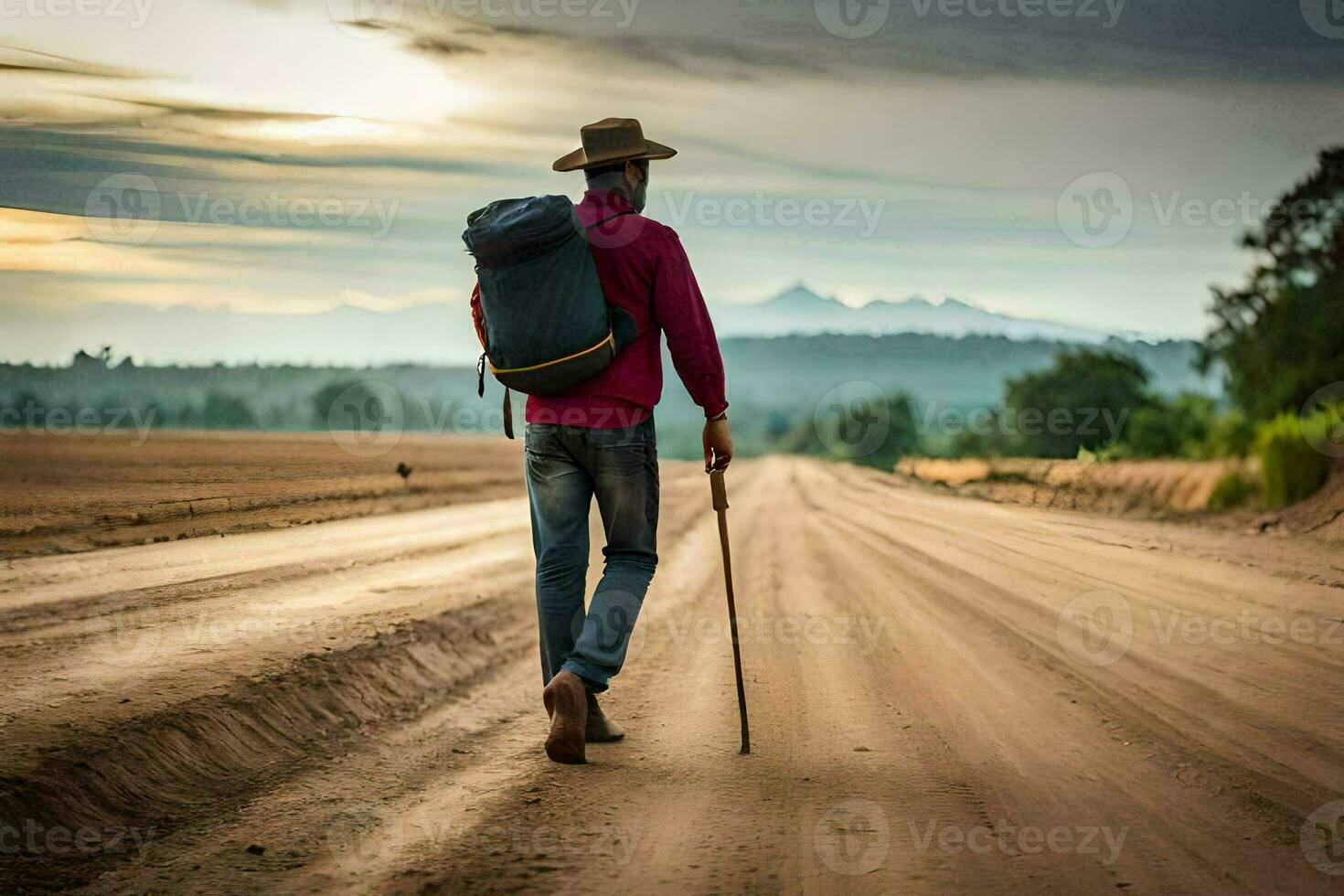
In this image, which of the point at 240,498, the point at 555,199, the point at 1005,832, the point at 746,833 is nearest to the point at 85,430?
the point at 240,498

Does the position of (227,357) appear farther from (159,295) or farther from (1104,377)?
(1104,377)

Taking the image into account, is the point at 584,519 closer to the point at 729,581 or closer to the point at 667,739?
the point at 729,581

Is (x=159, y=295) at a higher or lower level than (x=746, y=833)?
higher

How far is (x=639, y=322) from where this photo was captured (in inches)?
194

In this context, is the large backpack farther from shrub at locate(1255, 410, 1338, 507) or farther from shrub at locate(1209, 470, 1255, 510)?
shrub at locate(1209, 470, 1255, 510)

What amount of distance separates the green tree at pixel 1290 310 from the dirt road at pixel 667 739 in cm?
1348

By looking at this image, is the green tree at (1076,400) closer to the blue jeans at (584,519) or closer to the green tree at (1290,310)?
the green tree at (1290,310)

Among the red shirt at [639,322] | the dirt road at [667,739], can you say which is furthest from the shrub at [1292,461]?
the red shirt at [639,322]

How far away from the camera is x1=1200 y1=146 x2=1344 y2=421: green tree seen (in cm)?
2177

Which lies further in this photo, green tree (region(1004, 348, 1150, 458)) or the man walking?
green tree (region(1004, 348, 1150, 458))

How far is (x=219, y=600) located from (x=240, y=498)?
0.76m

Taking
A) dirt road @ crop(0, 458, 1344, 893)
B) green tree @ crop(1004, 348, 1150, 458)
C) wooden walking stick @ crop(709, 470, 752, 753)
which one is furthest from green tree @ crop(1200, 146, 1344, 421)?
wooden walking stick @ crop(709, 470, 752, 753)

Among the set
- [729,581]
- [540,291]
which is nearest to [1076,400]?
[729,581]

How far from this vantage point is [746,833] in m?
3.75
